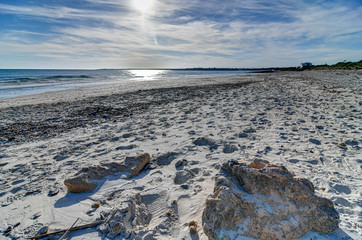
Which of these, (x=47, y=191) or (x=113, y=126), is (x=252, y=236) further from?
(x=113, y=126)

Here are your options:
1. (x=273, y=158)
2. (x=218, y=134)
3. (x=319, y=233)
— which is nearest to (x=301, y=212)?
(x=319, y=233)

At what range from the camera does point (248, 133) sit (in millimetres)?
4371

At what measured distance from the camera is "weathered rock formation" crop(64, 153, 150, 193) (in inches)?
101

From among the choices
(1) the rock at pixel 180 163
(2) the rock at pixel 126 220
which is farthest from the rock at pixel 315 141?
(2) the rock at pixel 126 220

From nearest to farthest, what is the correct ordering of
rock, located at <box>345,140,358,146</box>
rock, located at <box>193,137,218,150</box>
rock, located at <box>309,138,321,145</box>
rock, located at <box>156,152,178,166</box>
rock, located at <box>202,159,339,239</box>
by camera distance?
rock, located at <box>202,159,339,239</box>
rock, located at <box>156,152,178,166</box>
rock, located at <box>345,140,358,146</box>
rock, located at <box>309,138,321,145</box>
rock, located at <box>193,137,218,150</box>

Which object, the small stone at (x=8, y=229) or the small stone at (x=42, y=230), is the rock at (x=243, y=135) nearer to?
the small stone at (x=42, y=230)

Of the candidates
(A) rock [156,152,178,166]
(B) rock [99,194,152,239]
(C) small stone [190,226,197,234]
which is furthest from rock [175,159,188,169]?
(C) small stone [190,226,197,234]

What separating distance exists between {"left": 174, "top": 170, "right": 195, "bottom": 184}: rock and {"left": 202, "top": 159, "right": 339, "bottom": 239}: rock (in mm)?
852

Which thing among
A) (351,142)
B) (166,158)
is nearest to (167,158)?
(166,158)

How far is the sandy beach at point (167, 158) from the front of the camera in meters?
2.09

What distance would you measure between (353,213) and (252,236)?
1193mm

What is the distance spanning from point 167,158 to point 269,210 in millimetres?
1996

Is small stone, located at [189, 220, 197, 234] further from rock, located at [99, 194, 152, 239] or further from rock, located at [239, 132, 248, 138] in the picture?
rock, located at [239, 132, 248, 138]

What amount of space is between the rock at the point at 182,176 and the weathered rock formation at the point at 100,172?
667 mm
